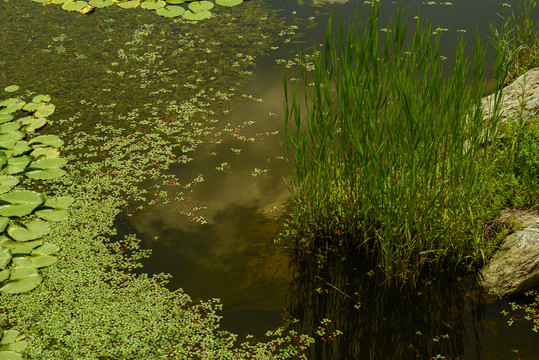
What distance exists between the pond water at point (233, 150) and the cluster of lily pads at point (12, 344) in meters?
0.69

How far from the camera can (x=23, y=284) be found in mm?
2635

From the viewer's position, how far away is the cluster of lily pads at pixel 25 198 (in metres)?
2.71

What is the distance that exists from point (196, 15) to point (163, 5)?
1.68 ft

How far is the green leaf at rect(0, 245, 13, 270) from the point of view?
2.66 m

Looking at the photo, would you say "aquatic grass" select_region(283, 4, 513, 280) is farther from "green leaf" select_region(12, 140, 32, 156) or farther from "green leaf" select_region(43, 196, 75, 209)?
"green leaf" select_region(12, 140, 32, 156)

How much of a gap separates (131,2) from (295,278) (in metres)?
4.43

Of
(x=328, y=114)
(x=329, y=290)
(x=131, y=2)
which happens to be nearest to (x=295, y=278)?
(x=329, y=290)

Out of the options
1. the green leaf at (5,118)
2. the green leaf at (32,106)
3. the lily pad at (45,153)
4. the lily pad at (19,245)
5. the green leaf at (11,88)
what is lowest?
the lily pad at (19,245)

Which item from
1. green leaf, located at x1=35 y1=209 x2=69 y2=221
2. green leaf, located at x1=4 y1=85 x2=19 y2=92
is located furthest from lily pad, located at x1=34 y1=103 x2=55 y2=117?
green leaf, located at x1=35 y1=209 x2=69 y2=221

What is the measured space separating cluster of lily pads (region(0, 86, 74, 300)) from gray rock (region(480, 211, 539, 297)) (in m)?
2.22

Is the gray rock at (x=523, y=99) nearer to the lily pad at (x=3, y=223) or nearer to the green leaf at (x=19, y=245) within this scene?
the green leaf at (x=19, y=245)

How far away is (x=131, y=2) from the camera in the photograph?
6.00 meters

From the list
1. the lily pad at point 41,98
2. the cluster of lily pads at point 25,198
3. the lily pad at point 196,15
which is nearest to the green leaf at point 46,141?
the cluster of lily pads at point 25,198

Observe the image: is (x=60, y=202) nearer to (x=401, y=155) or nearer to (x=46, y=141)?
(x=46, y=141)
